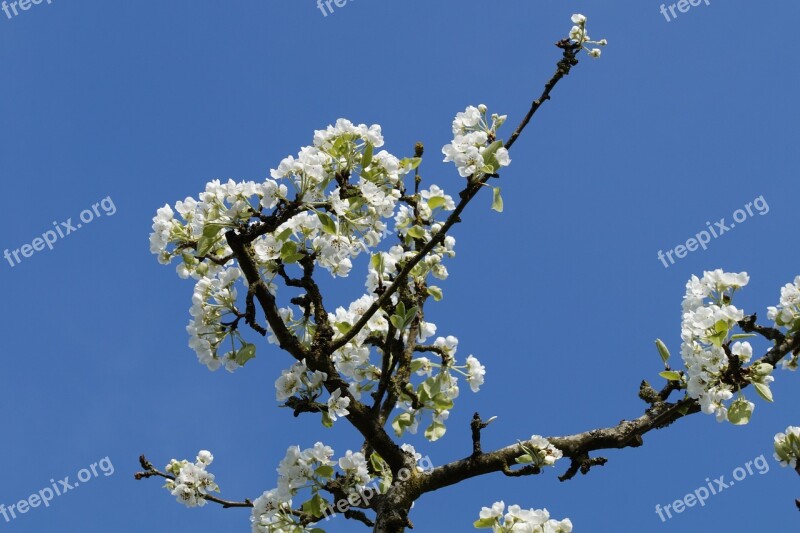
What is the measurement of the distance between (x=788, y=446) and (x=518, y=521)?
1.58 metres

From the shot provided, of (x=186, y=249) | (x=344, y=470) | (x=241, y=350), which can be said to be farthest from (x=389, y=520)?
(x=186, y=249)

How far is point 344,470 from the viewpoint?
15.3 ft

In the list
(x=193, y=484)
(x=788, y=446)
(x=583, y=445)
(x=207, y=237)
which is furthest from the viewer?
(x=193, y=484)

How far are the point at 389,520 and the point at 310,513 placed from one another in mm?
478

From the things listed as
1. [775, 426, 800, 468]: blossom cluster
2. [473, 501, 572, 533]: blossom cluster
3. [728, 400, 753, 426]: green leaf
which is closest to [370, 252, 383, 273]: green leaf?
[473, 501, 572, 533]: blossom cluster

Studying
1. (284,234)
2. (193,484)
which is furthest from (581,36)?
(193,484)

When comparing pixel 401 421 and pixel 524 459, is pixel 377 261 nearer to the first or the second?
pixel 401 421

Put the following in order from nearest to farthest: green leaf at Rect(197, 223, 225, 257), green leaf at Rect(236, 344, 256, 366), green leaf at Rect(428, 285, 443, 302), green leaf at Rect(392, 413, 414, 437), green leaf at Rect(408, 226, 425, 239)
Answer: green leaf at Rect(197, 223, 225, 257) → green leaf at Rect(236, 344, 256, 366) → green leaf at Rect(408, 226, 425, 239) → green leaf at Rect(392, 413, 414, 437) → green leaf at Rect(428, 285, 443, 302)

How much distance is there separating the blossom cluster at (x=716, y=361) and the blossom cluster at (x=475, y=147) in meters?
1.46

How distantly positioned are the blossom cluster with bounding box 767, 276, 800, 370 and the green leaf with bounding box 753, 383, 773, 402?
1.51ft

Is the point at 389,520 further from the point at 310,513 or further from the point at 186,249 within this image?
the point at 186,249

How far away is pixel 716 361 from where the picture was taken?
172 inches

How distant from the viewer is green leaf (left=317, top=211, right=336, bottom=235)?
14.8 feet

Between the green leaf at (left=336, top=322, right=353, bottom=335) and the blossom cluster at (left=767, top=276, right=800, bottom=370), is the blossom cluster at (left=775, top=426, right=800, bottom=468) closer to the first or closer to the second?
the blossom cluster at (left=767, top=276, right=800, bottom=370)
